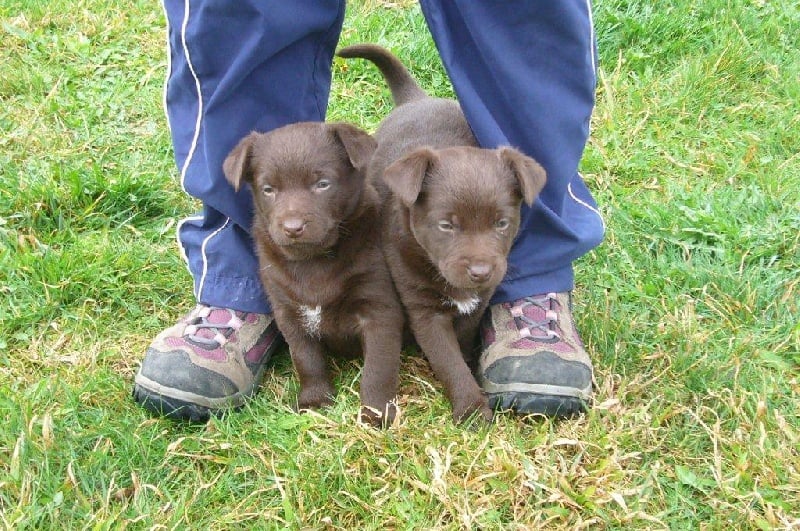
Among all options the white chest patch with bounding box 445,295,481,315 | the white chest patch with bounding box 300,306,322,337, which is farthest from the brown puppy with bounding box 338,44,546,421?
the white chest patch with bounding box 300,306,322,337

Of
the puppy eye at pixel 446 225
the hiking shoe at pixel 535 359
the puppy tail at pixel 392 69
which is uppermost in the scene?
the puppy eye at pixel 446 225

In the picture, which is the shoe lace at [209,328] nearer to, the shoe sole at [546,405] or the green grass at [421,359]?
the green grass at [421,359]

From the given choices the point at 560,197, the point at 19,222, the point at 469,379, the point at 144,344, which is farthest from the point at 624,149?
the point at 19,222

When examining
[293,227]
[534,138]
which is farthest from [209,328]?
[534,138]

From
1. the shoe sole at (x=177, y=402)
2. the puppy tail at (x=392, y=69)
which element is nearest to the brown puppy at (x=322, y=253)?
the shoe sole at (x=177, y=402)

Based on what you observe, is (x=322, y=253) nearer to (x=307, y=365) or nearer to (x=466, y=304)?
(x=307, y=365)

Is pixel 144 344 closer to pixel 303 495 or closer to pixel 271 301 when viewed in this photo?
pixel 271 301

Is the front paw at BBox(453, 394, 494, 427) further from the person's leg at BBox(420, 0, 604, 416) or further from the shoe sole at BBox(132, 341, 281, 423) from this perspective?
the shoe sole at BBox(132, 341, 281, 423)
